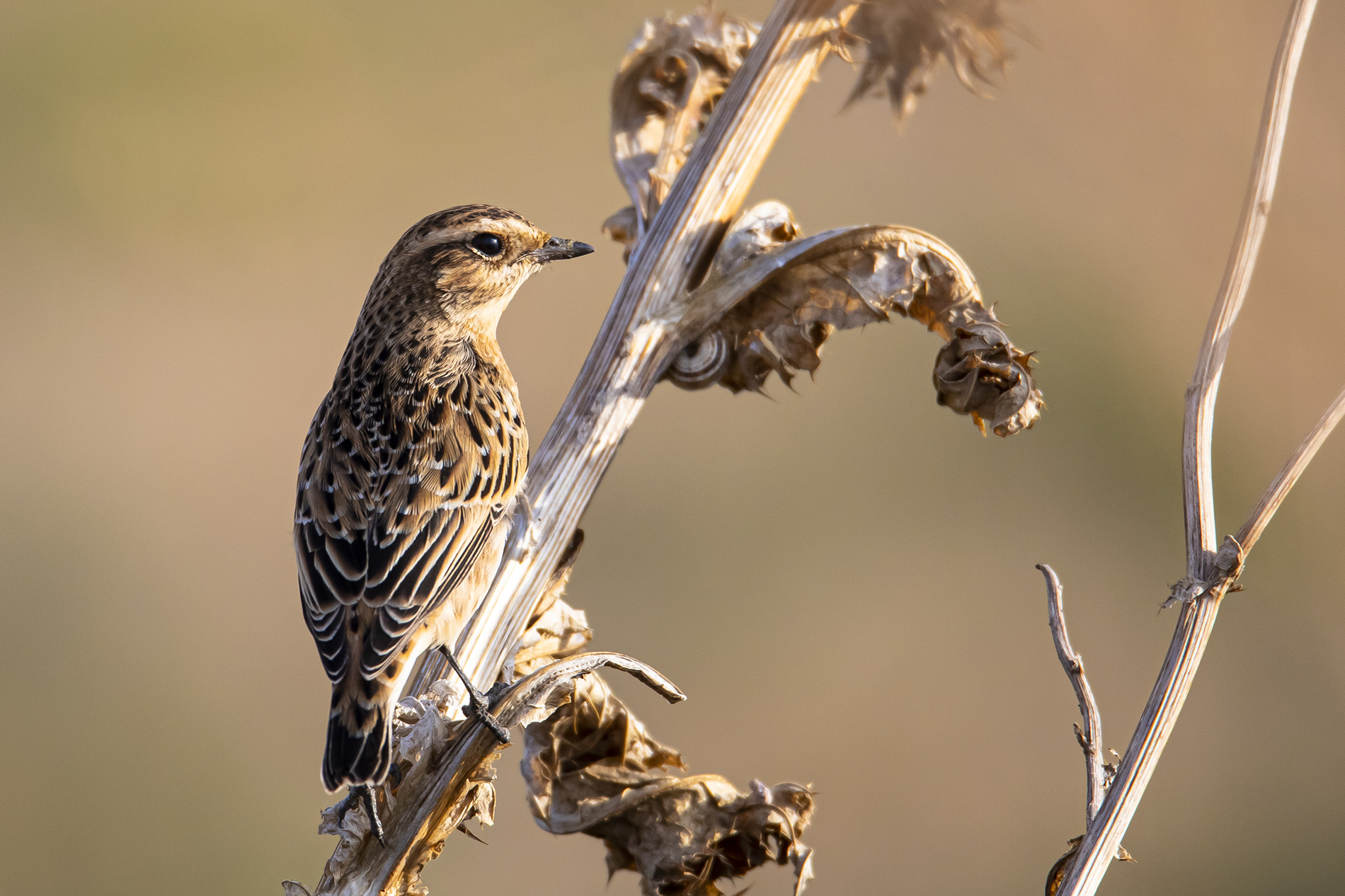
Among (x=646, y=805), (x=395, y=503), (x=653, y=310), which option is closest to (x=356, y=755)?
(x=646, y=805)

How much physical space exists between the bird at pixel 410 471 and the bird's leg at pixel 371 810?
0.11 ft

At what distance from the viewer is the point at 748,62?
119 inches

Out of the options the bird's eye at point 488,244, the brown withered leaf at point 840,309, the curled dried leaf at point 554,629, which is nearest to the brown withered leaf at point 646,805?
the curled dried leaf at point 554,629

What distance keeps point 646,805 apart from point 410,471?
5.13ft

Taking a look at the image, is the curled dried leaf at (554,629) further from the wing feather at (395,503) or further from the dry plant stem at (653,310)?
the wing feather at (395,503)

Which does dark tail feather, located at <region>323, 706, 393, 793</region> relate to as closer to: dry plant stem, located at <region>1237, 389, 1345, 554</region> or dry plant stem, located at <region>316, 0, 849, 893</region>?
dry plant stem, located at <region>316, 0, 849, 893</region>

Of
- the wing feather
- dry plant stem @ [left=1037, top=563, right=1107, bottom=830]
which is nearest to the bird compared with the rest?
the wing feather

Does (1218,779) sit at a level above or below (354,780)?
above

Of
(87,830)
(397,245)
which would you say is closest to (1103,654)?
(397,245)

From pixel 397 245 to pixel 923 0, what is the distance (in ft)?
8.41

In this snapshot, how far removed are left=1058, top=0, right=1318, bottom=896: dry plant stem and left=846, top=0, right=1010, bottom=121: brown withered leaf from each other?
2.82ft

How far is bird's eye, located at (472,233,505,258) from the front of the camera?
427 centimetres

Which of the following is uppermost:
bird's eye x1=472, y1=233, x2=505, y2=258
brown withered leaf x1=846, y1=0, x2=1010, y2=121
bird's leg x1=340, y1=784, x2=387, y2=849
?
brown withered leaf x1=846, y1=0, x2=1010, y2=121

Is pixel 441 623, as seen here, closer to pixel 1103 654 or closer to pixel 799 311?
pixel 799 311
